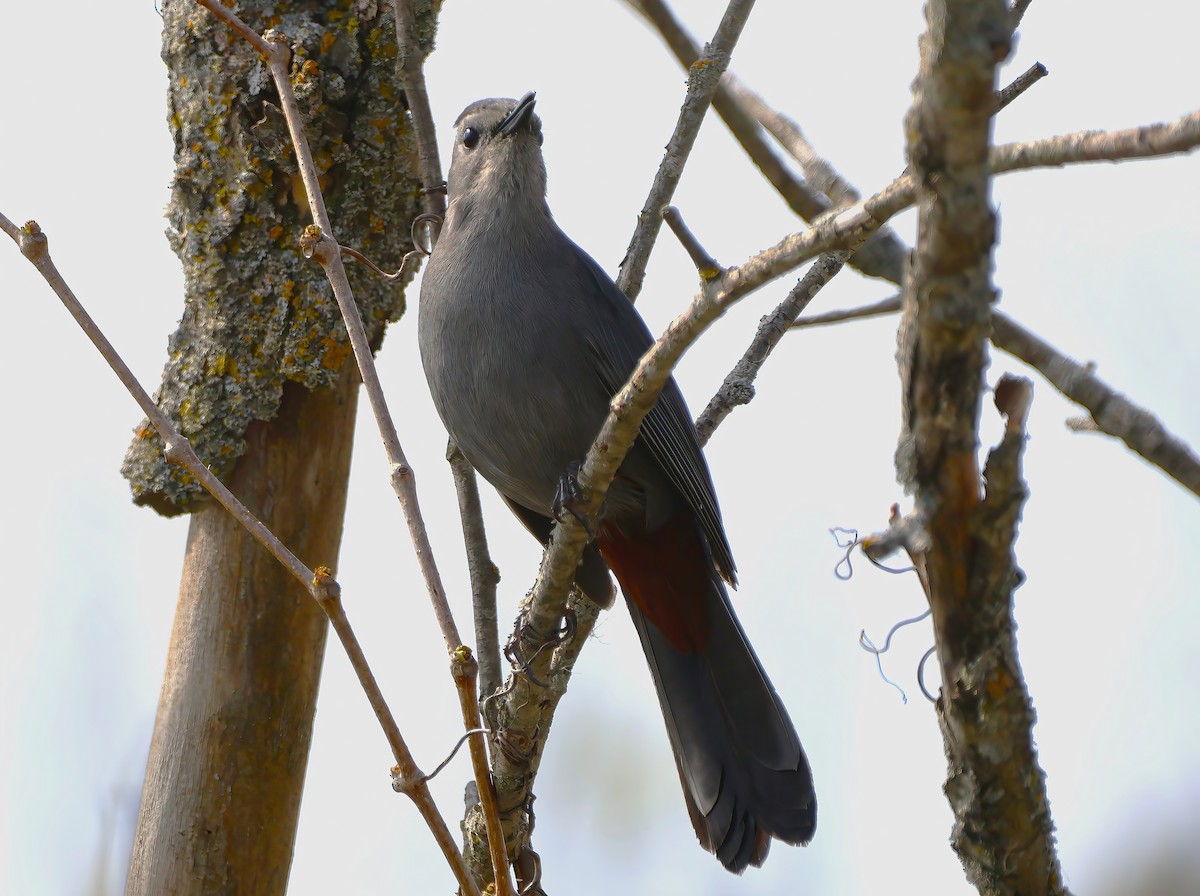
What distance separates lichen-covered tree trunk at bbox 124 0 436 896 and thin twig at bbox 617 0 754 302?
2.44ft

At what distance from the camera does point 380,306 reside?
3.58 metres

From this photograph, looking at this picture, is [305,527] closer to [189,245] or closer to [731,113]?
[189,245]

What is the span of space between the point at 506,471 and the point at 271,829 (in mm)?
1119

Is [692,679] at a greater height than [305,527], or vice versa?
[305,527]

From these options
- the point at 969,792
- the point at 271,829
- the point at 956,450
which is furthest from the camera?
the point at 271,829

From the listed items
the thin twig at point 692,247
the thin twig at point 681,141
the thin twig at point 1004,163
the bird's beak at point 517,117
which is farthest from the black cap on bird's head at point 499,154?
the thin twig at point 1004,163

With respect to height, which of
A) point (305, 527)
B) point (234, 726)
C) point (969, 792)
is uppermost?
point (305, 527)

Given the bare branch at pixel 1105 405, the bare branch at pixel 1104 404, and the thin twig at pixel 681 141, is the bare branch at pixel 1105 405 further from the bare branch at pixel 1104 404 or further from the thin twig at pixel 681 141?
the thin twig at pixel 681 141

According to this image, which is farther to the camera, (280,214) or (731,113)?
(280,214)

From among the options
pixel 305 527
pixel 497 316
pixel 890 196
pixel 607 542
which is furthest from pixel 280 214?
pixel 890 196

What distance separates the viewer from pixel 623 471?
3.45 metres

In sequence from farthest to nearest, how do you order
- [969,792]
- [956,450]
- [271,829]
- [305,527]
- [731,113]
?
[305,527], [271,829], [731,113], [969,792], [956,450]

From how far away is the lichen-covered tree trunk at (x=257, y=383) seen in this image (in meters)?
2.98

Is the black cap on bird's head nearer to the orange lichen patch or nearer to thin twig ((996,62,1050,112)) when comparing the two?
the orange lichen patch
